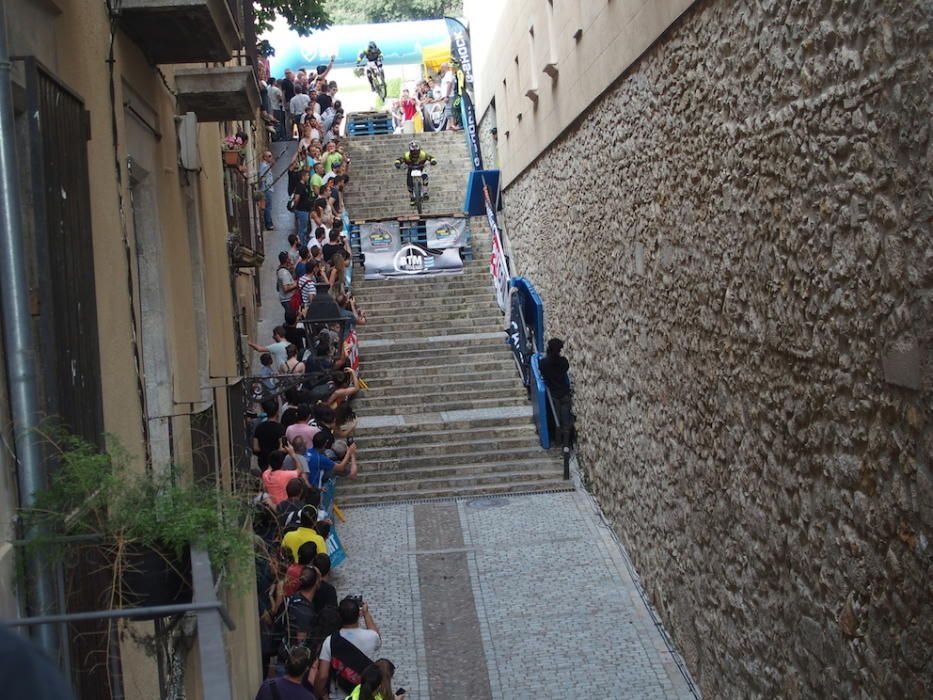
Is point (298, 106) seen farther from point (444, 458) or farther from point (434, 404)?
point (444, 458)

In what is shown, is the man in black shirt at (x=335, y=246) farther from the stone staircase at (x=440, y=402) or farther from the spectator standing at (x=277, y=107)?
the spectator standing at (x=277, y=107)

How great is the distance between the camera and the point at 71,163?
5133 mm

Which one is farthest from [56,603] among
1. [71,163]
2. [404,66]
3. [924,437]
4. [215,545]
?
[404,66]

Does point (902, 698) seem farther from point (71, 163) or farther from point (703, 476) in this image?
point (71, 163)

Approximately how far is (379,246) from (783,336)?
55.5 feet

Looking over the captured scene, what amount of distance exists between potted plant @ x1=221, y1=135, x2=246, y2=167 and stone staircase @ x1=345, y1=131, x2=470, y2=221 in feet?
33.6

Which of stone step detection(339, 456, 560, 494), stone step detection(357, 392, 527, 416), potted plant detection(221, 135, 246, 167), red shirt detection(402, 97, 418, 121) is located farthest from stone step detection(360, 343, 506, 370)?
red shirt detection(402, 97, 418, 121)

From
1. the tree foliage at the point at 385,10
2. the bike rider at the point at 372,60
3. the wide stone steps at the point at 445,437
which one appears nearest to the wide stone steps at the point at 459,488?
Answer: the wide stone steps at the point at 445,437

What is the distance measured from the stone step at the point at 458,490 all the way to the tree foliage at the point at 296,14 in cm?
840

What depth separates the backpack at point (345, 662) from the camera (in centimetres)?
843

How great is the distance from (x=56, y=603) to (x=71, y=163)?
6.52 feet

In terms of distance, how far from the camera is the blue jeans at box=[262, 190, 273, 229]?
22828 millimetres

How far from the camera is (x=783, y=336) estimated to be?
6.77 m

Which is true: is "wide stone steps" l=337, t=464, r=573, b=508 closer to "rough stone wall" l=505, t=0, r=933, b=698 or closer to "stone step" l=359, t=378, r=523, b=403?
"stone step" l=359, t=378, r=523, b=403
